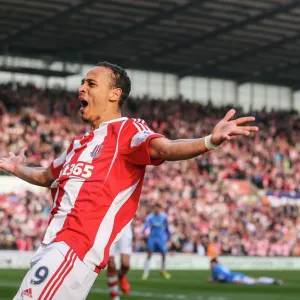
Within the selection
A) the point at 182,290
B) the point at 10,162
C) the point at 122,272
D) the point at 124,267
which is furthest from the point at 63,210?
the point at 182,290

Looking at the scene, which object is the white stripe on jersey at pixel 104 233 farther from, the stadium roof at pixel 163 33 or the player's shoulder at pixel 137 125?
the stadium roof at pixel 163 33

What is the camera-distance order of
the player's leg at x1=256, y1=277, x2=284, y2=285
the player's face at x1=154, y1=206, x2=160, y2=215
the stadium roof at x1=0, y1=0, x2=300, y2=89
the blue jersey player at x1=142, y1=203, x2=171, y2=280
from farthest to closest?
the stadium roof at x1=0, y1=0, x2=300, y2=89, the blue jersey player at x1=142, y1=203, x2=171, y2=280, the player's face at x1=154, y1=206, x2=160, y2=215, the player's leg at x1=256, y1=277, x2=284, y2=285

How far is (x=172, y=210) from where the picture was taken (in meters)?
33.4

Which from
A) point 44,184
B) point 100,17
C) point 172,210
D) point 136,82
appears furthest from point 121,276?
point 136,82

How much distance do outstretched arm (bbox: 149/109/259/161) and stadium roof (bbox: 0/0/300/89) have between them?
99.7ft

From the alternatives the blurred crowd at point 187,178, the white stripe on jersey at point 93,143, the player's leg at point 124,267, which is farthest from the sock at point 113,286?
the blurred crowd at point 187,178

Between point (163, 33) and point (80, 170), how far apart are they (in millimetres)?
36424

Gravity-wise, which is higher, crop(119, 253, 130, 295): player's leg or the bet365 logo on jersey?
the bet365 logo on jersey

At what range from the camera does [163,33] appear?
41.2m

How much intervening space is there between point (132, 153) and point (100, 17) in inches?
1297

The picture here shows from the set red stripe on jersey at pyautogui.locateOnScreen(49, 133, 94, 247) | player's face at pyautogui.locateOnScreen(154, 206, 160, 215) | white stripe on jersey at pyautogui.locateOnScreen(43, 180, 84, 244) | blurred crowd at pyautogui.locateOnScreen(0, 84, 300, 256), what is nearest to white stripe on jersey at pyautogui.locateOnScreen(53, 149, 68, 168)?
red stripe on jersey at pyautogui.locateOnScreen(49, 133, 94, 247)

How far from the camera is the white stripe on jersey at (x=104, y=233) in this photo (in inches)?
199

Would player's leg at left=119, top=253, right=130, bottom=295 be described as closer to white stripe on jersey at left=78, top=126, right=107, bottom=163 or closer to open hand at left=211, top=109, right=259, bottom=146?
white stripe on jersey at left=78, top=126, right=107, bottom=163

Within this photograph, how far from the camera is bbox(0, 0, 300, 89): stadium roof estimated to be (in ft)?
119
